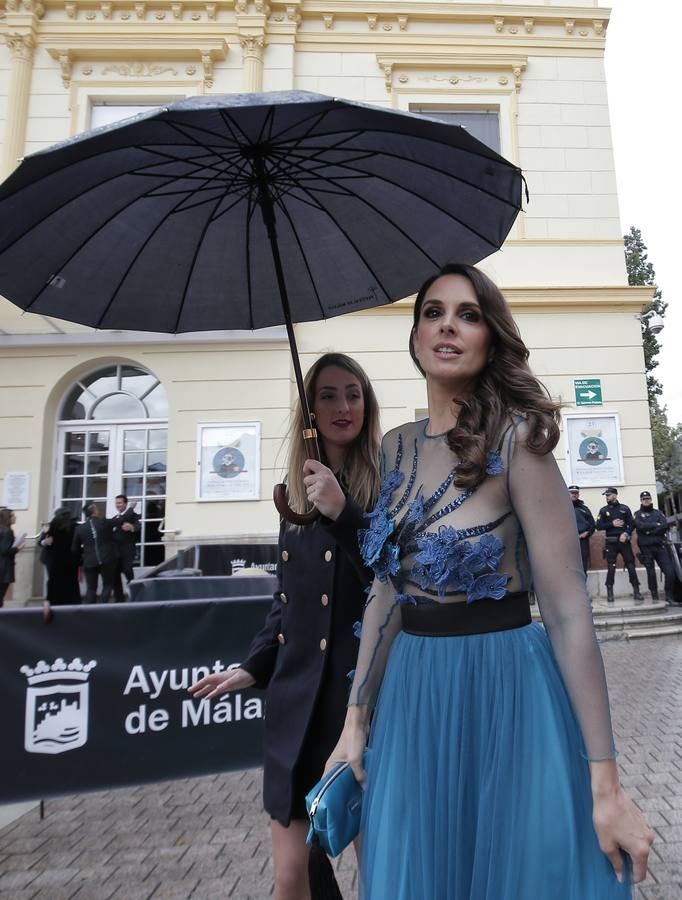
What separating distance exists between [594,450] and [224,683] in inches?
405

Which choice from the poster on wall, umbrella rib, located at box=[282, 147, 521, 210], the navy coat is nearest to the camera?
the navy coat

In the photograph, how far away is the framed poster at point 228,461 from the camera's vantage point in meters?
10.6

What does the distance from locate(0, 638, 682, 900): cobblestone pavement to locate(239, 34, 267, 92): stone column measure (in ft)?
38.1

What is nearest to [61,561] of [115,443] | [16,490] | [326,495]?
[16,490]

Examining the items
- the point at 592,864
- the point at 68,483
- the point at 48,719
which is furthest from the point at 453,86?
the point at 592,864

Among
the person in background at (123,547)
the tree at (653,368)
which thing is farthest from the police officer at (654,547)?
the tree at (653,368)

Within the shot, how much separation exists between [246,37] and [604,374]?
9.13 metres

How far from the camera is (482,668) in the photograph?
1299mm

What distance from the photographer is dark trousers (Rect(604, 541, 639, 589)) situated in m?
9.89

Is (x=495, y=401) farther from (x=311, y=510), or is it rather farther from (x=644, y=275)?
(x=644, y=275)

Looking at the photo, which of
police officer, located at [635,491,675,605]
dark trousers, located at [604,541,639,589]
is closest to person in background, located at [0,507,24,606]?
dark trousers, located at [604,541,639,589]

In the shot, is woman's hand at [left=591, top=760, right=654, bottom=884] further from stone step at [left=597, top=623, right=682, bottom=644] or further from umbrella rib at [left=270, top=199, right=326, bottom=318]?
stone step at [left=597, top=623, right=682, bottom=644]

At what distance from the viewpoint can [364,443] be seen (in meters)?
2.13

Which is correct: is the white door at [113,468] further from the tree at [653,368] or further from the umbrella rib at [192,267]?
the tree at [653,368]
